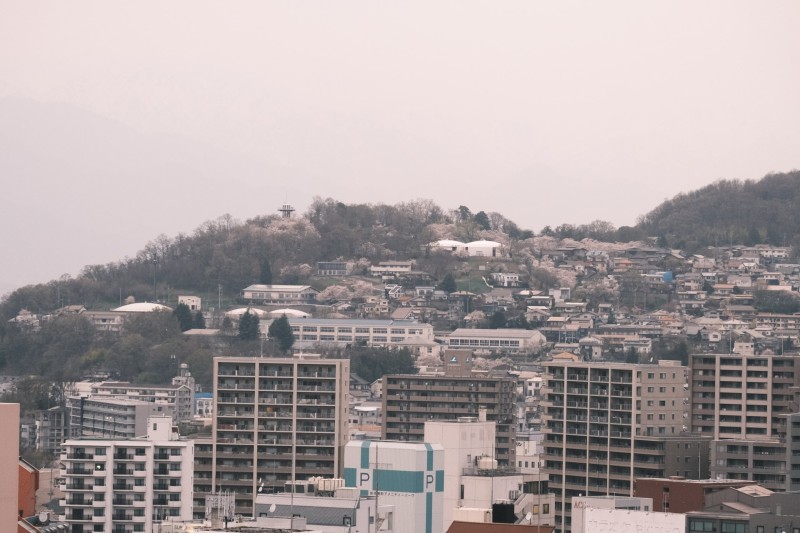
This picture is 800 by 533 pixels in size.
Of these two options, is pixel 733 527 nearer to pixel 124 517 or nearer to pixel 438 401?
pixel 124 517

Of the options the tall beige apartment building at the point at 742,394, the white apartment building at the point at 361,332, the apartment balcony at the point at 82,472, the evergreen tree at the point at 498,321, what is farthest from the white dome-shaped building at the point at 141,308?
the apartment balcony at the point at 82,472

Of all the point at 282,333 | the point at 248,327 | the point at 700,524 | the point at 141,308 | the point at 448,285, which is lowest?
the point at 282,333

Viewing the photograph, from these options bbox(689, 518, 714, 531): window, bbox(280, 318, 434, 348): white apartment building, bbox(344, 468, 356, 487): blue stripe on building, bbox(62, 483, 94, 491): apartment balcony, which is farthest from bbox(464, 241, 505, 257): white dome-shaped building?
bbox(689, 518, 714, 531): window

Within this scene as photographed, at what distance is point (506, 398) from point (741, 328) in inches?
1977

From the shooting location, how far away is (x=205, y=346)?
106000 mm

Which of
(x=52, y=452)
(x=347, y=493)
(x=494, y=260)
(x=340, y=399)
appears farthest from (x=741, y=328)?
(x=347, y=493)

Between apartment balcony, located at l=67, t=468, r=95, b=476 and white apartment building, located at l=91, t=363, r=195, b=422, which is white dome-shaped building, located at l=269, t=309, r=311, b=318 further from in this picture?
apartment balcony, located at l=67, t=468, r=95, b=476

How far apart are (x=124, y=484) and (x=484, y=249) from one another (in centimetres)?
9784

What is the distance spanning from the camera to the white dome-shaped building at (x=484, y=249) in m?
135

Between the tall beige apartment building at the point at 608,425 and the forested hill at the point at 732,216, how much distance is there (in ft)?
295

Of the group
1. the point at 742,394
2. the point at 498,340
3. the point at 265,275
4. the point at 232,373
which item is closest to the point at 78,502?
the point at 232,373

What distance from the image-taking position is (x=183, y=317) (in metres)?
113

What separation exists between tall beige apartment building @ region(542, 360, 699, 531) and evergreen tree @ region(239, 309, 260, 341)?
191ft

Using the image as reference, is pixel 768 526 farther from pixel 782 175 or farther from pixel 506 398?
pixel 782 175
